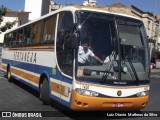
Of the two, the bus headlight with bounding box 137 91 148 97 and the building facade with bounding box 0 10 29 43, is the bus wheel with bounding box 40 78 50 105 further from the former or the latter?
the building facade with bounding box 0 10 29 43

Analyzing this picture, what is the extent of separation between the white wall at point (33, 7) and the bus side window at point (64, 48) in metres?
40.8

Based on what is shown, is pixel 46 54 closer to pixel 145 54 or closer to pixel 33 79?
pixel 33 79

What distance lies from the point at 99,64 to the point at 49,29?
297 centimetres

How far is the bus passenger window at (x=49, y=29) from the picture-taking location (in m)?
10.9

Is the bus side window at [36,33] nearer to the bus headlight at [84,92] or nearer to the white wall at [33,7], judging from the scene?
the bus headlight at [84,92]

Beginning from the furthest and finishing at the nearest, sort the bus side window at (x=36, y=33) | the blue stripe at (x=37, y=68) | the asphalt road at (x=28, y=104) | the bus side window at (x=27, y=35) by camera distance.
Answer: the bus side window at (x=27, y=35) → the bus side window at (x=36, y=33) → the asphalt road at (x=28, y=104) → the blue stripe at (x=37, y=68)

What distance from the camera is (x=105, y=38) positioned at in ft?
30.2

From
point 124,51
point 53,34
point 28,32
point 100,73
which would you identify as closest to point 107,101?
point 100,73

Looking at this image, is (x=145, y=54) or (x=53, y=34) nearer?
(x=145, y=54)

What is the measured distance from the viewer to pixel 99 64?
8930 mm

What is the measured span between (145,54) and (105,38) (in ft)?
4.23

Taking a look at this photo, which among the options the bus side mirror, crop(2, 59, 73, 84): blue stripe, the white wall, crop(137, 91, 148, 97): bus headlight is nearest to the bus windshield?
the bus side mirror

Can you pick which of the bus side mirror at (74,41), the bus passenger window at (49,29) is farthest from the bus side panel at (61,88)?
the bus passenger window at (49,29)

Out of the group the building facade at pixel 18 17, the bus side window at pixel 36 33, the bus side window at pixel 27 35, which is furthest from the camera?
the building facade at pixel 18 17
